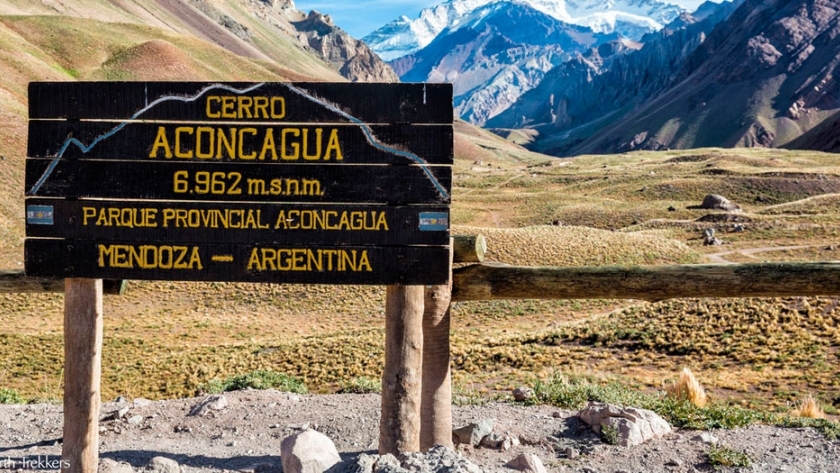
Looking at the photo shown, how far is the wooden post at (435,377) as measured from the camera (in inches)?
291

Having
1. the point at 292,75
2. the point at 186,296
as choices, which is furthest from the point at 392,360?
the point at 292,75

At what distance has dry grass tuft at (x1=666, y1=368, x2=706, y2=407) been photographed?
32.8 ft

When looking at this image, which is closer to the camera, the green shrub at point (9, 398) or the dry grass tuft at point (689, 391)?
the dry grass tuft at point (689, 391)

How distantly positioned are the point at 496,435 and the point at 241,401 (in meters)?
4.13

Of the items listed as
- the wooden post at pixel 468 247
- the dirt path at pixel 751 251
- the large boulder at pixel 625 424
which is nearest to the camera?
the wooden post at pixel 468 247

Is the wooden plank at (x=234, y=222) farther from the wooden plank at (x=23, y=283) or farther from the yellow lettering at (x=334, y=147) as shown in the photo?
the wooden plank at (x=23, y=283)

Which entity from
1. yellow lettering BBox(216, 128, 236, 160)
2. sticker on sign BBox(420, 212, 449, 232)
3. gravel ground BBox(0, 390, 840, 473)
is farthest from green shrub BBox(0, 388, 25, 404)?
sticker on sign BBox(420, 212, 449, 232)

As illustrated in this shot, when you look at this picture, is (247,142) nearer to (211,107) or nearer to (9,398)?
(211,107)

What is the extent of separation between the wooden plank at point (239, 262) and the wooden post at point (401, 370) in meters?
0.37

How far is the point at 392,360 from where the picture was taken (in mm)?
6789

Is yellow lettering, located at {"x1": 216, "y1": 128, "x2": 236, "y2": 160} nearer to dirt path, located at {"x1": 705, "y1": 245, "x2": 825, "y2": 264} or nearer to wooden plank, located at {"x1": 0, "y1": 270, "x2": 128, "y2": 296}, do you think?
wooden plank, located at {"x1": 0, "y1": 270, "x2": 128, "y2": 296}

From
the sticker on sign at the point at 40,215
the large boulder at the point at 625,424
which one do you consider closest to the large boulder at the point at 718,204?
the large boulder at the point at 625,424

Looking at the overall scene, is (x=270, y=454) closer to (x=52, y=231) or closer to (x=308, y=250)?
(x=308, y=250)

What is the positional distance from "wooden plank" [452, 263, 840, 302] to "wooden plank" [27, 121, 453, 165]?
5.61 ft
